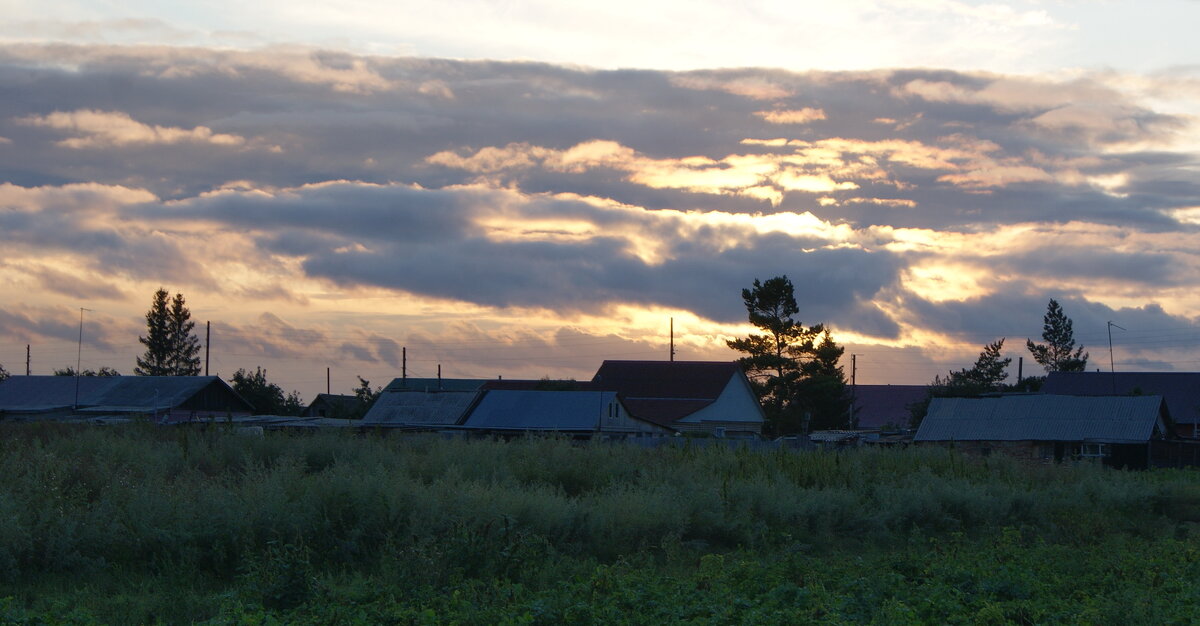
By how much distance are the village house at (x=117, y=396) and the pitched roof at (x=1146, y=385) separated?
49921 mm

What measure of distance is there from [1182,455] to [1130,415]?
247 centimetres

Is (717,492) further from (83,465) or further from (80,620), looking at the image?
(80,620)

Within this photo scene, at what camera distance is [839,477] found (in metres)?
23.1

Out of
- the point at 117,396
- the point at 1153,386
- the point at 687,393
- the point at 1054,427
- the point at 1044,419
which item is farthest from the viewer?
the point at 1153,386

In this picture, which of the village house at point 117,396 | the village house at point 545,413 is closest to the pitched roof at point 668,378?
the village house at point 545,413

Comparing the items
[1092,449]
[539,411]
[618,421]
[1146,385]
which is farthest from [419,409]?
[1146,385]

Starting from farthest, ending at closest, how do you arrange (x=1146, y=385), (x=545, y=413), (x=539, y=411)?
(x=1146, y=385) → (x=539, y=411) → (x=545, y=413)

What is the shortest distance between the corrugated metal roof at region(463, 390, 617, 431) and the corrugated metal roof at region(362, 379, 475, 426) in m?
1.25

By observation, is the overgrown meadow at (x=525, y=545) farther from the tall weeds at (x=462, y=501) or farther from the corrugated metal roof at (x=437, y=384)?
the corrugated metal roof at (x=437, y=384)

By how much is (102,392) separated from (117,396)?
125cm

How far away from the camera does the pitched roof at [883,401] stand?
9256 centimetres

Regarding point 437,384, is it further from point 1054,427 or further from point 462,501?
point 462,501

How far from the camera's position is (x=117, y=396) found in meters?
58.8

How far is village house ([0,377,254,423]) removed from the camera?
57.2m
